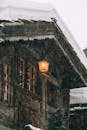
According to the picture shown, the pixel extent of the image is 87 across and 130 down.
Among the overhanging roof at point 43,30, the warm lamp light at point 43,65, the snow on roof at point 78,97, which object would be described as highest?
the overhanging roof at point 43,30

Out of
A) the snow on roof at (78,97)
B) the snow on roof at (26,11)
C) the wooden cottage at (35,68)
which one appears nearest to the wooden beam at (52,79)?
the wooden cottage at (35,68)

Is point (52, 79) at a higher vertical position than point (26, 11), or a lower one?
lower

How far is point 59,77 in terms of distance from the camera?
16703 millimetres

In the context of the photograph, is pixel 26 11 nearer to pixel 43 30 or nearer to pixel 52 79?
pixel 43 30

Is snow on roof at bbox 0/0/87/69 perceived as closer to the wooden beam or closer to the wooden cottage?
the wooden cottage

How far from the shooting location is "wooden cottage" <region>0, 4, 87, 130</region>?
14.0 m

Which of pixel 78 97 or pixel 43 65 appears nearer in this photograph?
pixel 43 65

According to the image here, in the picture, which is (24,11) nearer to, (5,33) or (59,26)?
(5,33)

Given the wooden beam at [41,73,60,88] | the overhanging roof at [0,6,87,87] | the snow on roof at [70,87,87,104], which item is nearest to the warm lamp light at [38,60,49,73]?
the overhanging roof at [0,6,87,87]

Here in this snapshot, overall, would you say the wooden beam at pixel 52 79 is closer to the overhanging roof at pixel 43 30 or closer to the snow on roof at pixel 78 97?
the overhanging roof at pixel 43 30

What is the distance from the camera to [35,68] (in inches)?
630

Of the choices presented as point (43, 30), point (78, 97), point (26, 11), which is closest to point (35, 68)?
point (43, 30)

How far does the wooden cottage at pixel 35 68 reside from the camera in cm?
1404

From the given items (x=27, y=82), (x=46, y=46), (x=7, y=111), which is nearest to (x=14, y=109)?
(x=7, y=111)
